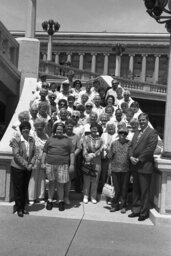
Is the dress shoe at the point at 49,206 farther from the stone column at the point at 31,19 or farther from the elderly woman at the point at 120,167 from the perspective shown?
the stone column at the point at 31,19

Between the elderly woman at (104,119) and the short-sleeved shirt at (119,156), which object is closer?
the short-sleeved shirt at (119,156)

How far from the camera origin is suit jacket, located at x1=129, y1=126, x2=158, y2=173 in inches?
253

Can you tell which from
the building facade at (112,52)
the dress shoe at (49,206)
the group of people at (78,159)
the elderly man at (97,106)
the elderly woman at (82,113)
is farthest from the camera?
the building facade at (112,52)

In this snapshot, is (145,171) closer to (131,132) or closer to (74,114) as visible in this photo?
(131,132)

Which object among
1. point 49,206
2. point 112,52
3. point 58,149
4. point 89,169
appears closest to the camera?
point 58,149

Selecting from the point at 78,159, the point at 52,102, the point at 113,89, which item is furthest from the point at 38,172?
the point at 113,89

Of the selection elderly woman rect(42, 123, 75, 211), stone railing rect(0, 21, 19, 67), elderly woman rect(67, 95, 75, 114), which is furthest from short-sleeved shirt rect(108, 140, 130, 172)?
stone railing rect(0, 21, 19, 67)

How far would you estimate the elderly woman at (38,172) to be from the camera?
22.6ft

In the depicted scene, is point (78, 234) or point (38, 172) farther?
point (38, 172)

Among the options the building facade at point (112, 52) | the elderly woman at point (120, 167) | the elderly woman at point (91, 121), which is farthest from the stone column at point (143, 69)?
the elderly woman at point (120, 167)

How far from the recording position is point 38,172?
6969 mm

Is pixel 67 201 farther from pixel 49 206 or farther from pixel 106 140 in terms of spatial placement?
pixel 106 140

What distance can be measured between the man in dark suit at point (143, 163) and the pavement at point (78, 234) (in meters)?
0.25

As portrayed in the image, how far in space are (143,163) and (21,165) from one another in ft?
6.80
